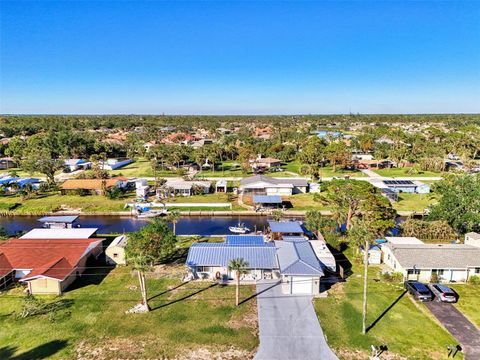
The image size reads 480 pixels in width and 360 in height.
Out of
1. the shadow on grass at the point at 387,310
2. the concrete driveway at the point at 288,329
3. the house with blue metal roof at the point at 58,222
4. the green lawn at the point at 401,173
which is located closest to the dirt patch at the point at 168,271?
the concrete driveway at the point at 288,329

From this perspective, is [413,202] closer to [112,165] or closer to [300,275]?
[300,275]

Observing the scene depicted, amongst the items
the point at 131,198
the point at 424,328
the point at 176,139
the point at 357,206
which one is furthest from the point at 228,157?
the point at 424,328

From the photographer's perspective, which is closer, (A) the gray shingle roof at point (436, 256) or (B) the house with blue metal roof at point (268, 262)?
(B) the house with blue metal roof at point (268, 262)

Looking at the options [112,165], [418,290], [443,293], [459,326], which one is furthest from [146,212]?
[459,326]

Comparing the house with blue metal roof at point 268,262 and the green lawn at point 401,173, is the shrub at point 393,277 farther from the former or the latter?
the green lawn at point 401,173

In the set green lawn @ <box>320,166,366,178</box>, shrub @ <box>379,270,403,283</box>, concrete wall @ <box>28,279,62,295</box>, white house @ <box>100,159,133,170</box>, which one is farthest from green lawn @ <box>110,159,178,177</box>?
shrub @ <box>379,270,403,283</box>

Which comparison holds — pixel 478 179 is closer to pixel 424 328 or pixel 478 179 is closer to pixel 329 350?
pixel 424 328
